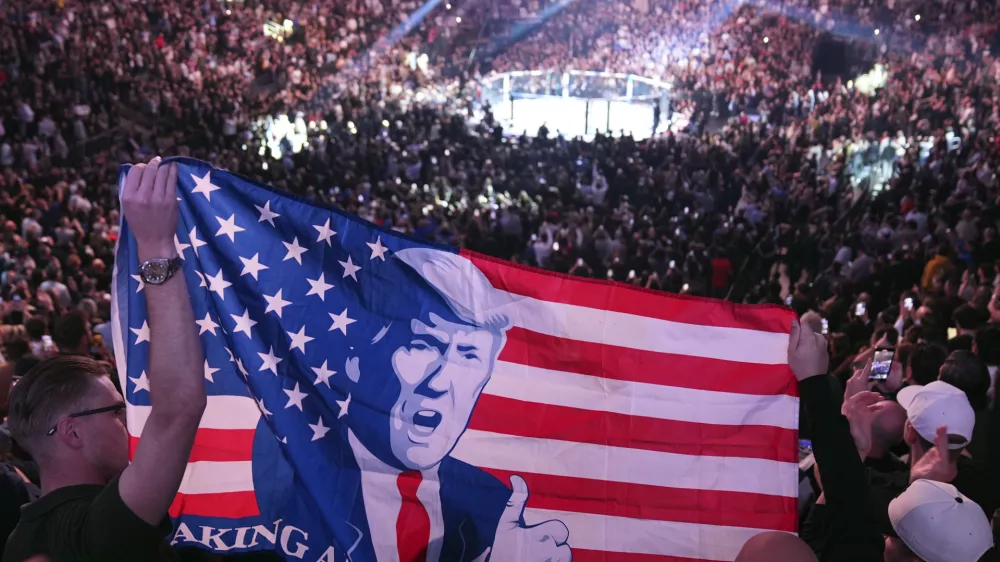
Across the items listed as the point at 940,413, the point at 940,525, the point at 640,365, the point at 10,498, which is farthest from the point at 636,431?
the point at 10,498

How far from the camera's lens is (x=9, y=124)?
61.9 feet

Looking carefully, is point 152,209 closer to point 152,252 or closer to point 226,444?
point 152,252

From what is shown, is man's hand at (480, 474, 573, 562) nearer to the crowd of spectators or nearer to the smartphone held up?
the crowd of spectators

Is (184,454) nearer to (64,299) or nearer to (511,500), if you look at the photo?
(511,500)

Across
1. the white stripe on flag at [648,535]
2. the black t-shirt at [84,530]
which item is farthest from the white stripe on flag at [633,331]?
the black t-shirt at [84,530]

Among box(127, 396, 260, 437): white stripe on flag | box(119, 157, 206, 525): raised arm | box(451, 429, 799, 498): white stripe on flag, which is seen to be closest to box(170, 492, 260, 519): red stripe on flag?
box(127, 396, 260, 437): white stripe on flag

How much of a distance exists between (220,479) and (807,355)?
6.32 ft

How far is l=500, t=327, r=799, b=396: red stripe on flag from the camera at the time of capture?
310 cm

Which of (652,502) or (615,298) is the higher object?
(615,298)

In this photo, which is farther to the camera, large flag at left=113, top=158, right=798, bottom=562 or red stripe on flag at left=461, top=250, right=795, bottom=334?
red stripe on flag at left=461, top=250, right=795, bottom=334

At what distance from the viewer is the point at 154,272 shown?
2.10 meters

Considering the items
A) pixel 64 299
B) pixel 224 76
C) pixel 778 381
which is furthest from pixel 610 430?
pixel 224 76

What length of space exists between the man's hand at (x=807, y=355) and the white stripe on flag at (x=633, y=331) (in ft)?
0.51

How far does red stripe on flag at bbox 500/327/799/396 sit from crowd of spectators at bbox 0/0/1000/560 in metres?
0.35
